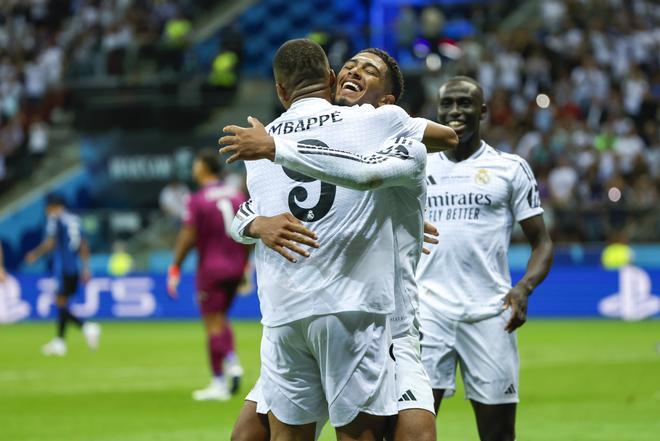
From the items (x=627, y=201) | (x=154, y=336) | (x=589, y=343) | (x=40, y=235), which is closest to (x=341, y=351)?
(x=589, y=343)

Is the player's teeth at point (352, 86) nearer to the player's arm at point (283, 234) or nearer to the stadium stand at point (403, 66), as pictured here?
the player's arm at point (283, 234)

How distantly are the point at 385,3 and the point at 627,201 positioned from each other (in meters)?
11.4

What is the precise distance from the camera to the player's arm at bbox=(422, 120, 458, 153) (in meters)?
5.50

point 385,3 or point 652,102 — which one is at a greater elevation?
point 385,3

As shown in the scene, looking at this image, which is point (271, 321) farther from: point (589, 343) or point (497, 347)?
point (589, 343)

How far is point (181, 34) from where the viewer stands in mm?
31781

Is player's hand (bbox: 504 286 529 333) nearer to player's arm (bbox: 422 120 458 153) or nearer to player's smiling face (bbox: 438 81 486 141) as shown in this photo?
player's smiling face (bbox: 438 81 486 141)

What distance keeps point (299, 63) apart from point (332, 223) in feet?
2.38

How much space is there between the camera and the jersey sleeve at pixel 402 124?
539 centimetres

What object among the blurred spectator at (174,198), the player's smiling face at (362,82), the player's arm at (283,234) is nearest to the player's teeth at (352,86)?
the player's smiling face at (362,82)

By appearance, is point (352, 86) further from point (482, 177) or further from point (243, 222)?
point (482, 177)

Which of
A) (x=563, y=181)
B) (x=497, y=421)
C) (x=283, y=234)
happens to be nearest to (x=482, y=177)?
(x=497, y=421)

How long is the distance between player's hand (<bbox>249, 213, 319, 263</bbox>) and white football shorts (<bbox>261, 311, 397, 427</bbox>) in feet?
1.04

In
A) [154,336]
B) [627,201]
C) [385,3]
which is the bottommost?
[154,336]
